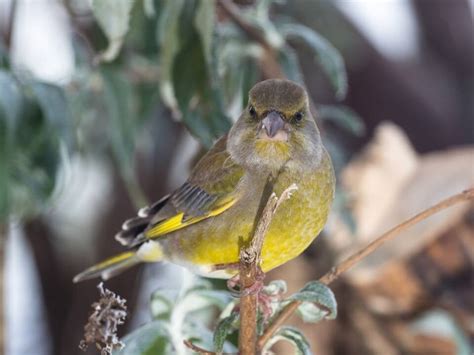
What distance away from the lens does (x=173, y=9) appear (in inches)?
71.0

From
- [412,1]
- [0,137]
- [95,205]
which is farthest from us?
[412,1]

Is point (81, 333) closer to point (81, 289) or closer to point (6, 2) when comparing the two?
point (81, 289)

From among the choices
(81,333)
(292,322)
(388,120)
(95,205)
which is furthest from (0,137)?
(388,120)

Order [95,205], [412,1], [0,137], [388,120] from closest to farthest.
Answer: [0,137], [95,205], [388,120], [412,1]

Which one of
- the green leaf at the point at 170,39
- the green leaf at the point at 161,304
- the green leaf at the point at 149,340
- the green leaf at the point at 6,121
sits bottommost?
the green leaf at the point at 149,340

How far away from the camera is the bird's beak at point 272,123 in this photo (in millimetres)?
1566

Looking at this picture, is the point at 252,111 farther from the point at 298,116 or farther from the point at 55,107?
the point at 55,107

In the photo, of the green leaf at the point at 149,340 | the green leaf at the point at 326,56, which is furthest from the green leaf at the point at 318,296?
the green leaf at the point at 326,56

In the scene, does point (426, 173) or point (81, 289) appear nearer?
point (426, 173)

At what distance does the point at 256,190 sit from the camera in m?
1.59

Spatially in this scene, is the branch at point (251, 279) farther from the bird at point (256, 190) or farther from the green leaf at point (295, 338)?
the bird at point (256, 190)

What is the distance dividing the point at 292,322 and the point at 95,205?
51.6 inches

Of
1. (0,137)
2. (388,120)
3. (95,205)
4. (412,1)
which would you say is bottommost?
(0,137)

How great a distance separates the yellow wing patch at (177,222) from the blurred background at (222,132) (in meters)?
0.19
